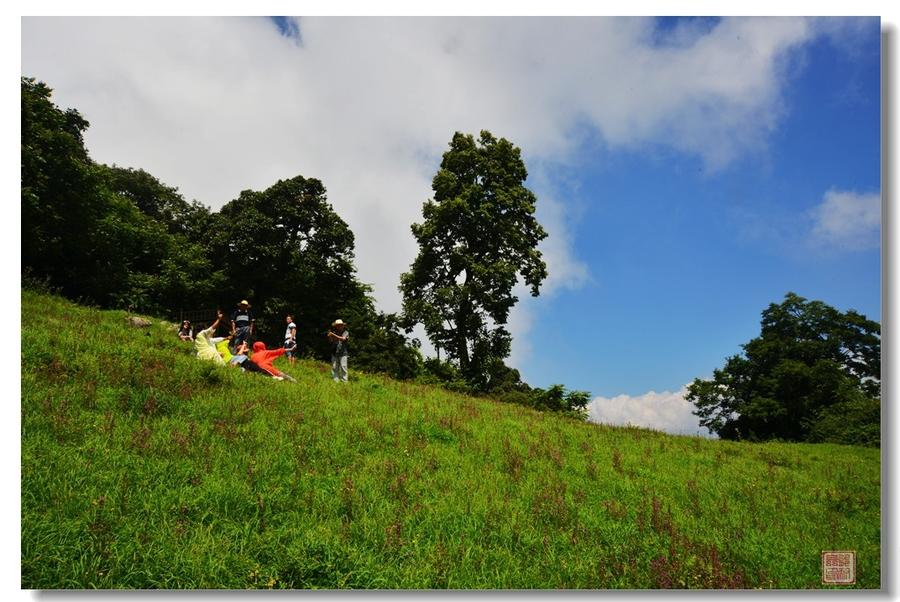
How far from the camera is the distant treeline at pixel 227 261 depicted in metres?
17.7

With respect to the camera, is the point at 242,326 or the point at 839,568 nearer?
the point at 839,568

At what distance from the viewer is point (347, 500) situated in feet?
17.4

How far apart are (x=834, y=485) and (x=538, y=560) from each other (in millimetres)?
7502

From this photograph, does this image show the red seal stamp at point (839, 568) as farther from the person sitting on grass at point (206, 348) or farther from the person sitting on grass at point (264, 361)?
the person sitting on grass at point (206, 348)

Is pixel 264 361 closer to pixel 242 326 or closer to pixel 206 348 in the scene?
pixel 206 348

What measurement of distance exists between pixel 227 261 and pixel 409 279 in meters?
13.4

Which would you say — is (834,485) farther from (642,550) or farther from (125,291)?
(125,291)

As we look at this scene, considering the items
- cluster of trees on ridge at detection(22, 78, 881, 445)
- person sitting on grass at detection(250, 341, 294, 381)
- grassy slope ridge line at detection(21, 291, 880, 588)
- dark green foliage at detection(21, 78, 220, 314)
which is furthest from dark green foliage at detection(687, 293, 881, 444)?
dark green foliage at detection(21, 78, 220, 314)

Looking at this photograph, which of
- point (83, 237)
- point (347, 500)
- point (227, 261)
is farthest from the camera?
point (227, 261)

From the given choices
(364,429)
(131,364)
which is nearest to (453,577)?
(364,429)

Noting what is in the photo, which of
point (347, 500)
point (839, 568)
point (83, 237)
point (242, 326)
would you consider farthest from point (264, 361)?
point (83, 237)

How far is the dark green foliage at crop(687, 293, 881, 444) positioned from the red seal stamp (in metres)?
19.7

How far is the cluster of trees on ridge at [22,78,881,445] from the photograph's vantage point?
18734mm

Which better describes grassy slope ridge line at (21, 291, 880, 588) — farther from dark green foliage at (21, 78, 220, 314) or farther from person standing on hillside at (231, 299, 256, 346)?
dark green foliage at (21, 78, 220, 314)
